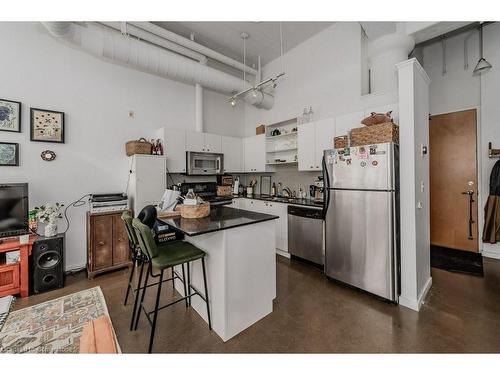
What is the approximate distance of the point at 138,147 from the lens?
10.8 feet

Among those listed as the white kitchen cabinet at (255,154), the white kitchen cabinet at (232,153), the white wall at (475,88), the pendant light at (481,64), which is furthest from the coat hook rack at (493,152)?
the white kitchen cabinet at (232,153)

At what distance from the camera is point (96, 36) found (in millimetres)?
2701

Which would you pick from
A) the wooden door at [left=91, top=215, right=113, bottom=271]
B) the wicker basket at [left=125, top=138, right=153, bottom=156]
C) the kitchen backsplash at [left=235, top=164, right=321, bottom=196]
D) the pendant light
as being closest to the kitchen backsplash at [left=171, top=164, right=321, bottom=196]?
the kitchen backsplash at [left=235, top=164, right=321, bottom=196]

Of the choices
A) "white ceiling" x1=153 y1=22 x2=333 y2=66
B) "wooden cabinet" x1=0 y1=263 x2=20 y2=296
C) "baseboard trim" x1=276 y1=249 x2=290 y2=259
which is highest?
"white ceiling" x1=153 y1=22 x2=333 y2=66

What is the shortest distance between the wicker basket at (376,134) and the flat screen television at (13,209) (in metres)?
3.91

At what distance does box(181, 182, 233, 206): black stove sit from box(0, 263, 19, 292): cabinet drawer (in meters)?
2.30

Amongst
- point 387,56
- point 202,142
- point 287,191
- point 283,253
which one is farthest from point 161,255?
point 387,56

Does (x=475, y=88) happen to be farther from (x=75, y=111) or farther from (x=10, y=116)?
(x=10, y=116)

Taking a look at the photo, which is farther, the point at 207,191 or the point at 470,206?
the point at 207,191

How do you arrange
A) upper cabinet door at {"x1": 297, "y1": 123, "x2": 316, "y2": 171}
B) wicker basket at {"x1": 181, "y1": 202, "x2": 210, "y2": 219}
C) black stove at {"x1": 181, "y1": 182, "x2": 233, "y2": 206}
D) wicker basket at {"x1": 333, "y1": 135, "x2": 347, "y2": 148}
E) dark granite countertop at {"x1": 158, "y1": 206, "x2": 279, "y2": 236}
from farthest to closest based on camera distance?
1. black stove at {"x1": 181, "y1": 182, "x2": 233, "y2": 206}
2. upper cabinet door at {"x1": 297, "y1": 123, "x2": 316, "y2": 171}
3. wicker basket at {"x1": 333, "y1": 135, "x2": 347, "y2": 148}
4. wicker basket at {"x1": 181, "y1": 202, "x2": 210, "y2": 219}
5. dark granite countertop at {"x1": 158, "y1": 206, "x2": 279, "y2": 236}

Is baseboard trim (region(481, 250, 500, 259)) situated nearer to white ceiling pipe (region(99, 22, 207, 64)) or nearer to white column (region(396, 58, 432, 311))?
white column (region(396, 58, 432, 311))

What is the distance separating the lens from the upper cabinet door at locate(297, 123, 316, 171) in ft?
11.5

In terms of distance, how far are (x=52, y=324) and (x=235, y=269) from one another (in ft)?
5.68
